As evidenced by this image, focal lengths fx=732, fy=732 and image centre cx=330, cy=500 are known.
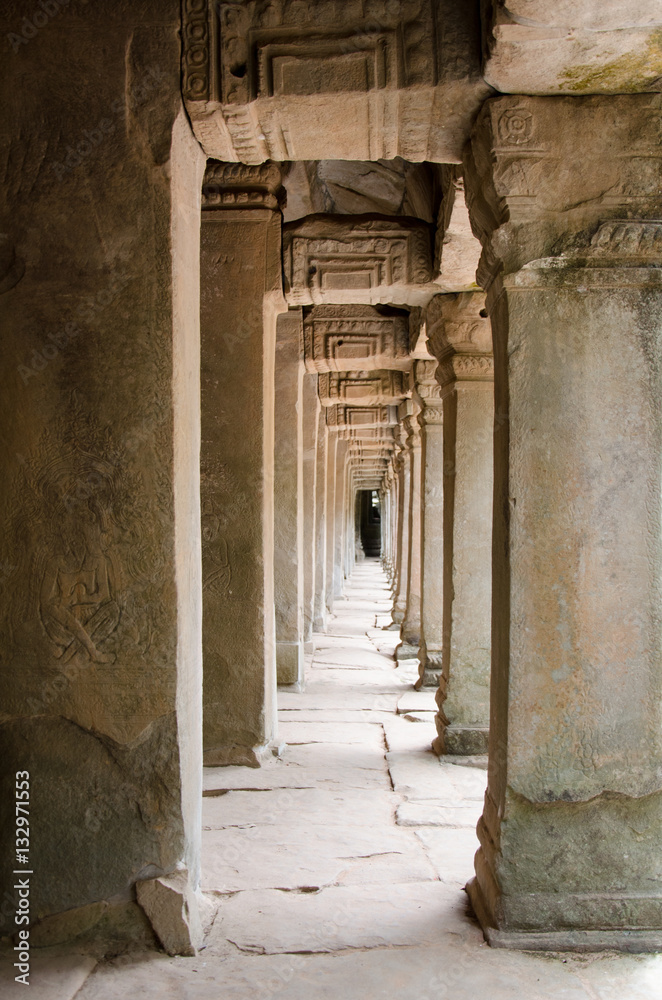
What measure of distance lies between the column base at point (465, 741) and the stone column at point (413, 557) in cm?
359

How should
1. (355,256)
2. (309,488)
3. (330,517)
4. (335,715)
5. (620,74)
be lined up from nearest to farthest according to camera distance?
(620,74) < (355,256) < (335,715) < (309,488) < (330,517)

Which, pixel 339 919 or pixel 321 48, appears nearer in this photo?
pixel 321 48

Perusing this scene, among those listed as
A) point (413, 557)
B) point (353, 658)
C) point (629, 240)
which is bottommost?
point (353, 658)

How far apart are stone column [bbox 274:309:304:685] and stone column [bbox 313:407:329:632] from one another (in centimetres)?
330

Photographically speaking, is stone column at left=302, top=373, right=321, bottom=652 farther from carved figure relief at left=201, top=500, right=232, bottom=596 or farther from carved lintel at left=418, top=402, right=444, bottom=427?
carved figure relief at left=201, top=500, right=232, bottom=596

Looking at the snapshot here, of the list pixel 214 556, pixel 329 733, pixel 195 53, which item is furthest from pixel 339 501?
pixel 195 53

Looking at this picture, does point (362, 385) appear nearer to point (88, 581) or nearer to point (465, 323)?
point (465, 323)

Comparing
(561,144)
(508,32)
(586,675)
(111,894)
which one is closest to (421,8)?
(508,32)

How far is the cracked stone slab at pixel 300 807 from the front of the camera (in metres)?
3.85

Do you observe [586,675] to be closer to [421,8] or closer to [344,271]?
[421,8]

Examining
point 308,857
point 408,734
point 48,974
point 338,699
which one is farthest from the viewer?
point 338,699

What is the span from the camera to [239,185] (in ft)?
15.0

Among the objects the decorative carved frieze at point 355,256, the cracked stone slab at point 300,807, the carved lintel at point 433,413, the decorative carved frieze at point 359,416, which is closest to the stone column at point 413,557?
the carved lintel at point 433,413

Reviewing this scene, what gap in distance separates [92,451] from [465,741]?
344 cm
